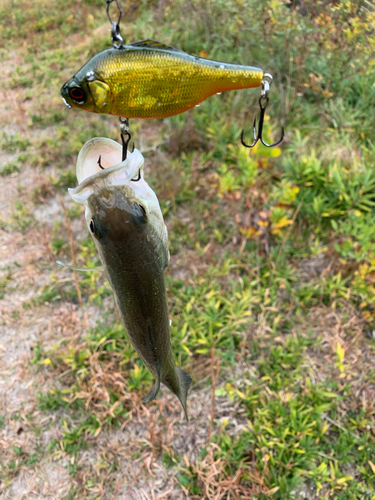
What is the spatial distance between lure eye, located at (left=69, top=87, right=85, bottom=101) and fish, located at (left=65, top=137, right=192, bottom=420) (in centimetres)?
13

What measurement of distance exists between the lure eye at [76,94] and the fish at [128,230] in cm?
13

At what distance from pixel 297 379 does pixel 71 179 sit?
3438 millimetres

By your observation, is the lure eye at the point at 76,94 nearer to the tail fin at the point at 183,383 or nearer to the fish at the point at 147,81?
the fish at the point at 147,81

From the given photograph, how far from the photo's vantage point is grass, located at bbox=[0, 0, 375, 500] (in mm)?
2229

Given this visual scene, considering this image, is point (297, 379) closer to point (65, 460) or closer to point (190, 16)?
point (65, 460)

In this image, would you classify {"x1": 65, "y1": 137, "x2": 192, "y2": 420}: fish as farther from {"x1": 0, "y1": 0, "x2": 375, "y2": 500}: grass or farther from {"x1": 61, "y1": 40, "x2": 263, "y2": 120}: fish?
{"x1": 0, "y1": 0, "x2": 375, "y2": 500}: grass

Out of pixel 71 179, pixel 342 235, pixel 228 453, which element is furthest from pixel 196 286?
pixel 71 179

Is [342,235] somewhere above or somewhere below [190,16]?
below

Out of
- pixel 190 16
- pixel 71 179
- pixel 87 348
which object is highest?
pixel 190 16

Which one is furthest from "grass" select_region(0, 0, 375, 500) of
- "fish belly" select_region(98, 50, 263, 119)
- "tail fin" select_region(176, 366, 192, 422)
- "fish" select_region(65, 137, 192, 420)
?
"fish belly" select_region(98, 50, 263, 119)

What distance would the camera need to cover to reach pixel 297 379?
2500 millimetres

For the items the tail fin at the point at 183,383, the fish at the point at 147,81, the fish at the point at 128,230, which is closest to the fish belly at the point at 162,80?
the fish at the point at 147,81

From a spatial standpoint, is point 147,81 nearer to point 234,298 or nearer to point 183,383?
point 183,383

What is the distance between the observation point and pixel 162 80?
849 mm
